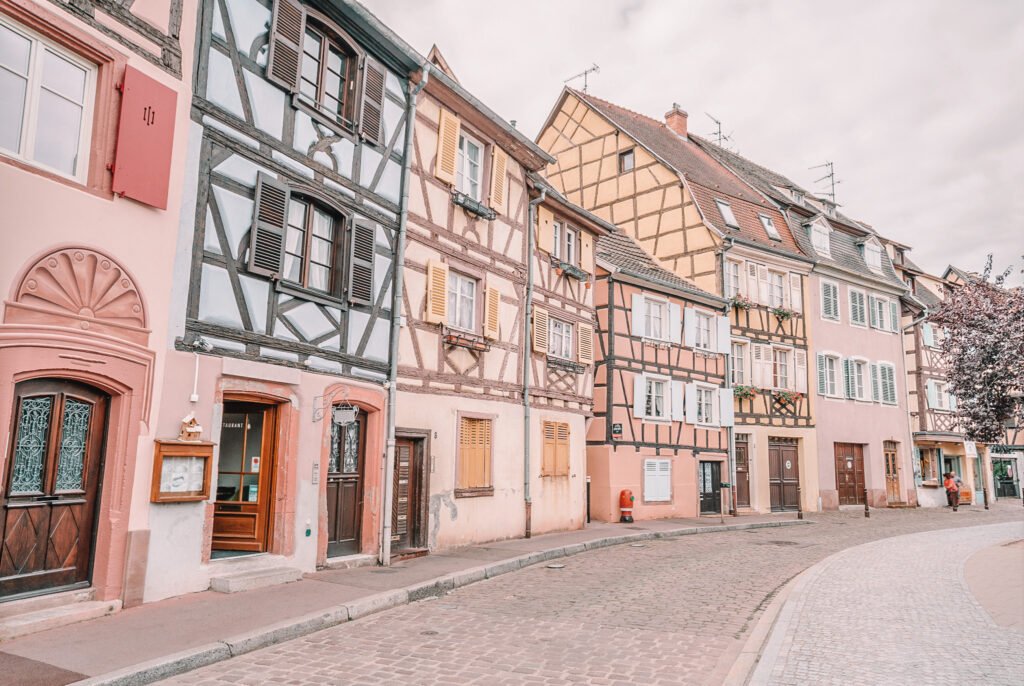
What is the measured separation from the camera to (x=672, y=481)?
21969 mm

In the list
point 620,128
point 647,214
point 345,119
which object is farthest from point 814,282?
point 345,119

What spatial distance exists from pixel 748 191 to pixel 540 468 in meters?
18.0

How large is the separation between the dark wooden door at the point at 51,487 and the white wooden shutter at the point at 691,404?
17.7 meters

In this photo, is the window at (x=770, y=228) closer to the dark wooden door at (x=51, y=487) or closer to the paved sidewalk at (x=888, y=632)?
the paved sidewalk at (x=888, y=632)

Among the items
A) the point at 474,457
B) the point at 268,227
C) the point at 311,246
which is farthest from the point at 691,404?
the point at 268,227

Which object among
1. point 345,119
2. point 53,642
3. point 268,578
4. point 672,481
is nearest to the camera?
point 53,642

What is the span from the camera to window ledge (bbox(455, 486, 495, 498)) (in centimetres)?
1345

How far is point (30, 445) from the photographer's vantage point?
23.0 feet

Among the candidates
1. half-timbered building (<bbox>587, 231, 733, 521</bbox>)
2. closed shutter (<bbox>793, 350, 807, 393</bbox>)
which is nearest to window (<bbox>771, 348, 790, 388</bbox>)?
closed shutter (<bbox>793, 350, 807, 393</bbox>)

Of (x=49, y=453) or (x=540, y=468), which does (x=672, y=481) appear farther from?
(x=49, y=453)

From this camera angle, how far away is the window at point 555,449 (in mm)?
16453

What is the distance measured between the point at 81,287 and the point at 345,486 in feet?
16.3

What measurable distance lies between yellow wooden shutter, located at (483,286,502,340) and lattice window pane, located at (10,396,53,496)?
27.2 feet

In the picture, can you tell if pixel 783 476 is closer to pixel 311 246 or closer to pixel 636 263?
pixel 636 263
